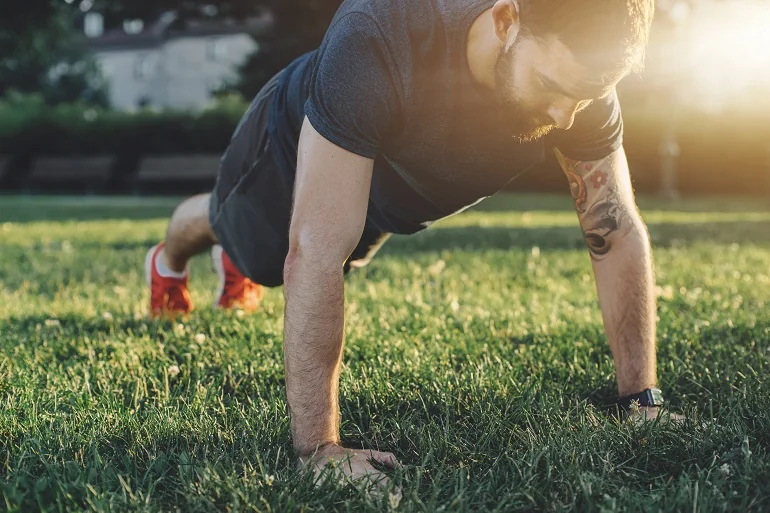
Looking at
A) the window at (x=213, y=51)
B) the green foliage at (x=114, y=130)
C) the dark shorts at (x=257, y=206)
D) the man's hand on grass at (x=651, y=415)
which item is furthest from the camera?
the window at (x=213, y=51)

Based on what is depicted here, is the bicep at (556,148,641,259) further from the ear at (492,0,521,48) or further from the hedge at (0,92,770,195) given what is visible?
the hedge at (0,92,770,195)

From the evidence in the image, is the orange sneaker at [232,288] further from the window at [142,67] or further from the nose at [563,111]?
the window at [142,67]

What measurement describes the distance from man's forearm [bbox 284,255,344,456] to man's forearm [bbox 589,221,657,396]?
108 centimetres

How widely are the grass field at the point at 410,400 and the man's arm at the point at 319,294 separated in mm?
133

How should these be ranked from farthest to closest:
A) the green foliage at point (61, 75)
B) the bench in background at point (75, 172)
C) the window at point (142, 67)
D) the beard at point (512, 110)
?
1. the window at point (142, 67)
2. the green foliage at point (61, 75)
3. the bench in background at point (75, 172)
4. the beard at point (512, 110)

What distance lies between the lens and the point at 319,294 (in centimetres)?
216

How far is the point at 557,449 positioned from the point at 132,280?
12.7 feet

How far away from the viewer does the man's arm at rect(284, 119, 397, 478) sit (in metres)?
2.14

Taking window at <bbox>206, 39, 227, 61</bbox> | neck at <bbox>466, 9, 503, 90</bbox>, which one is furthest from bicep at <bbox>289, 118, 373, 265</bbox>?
window at <bbox>206, 39, 227, 61</bbox>

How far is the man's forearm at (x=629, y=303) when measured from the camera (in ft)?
8.80

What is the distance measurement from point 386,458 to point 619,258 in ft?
3.81

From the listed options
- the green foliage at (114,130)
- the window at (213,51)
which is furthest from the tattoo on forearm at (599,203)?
the window at (213,51)

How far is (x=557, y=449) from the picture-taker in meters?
2.18

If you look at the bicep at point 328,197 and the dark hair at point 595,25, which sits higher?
the dark hair at point 595,25
